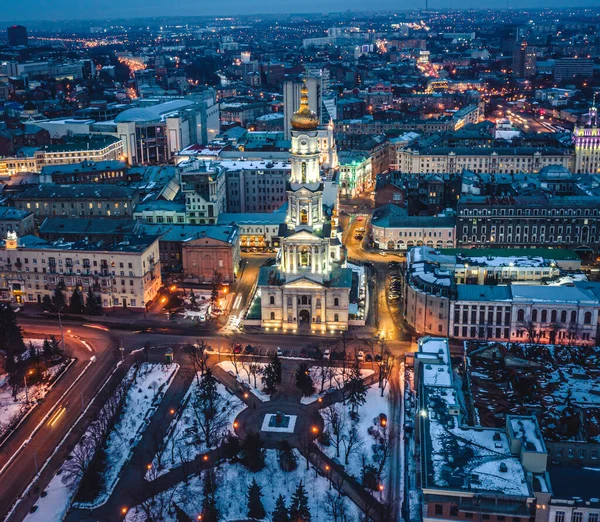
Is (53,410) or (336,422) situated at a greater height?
(336,422)

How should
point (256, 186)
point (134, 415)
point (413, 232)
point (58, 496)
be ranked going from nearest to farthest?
point (58, 496), point (134, 415), point (413, 232), point (256, 186)

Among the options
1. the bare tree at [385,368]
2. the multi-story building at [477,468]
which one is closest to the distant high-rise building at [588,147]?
the bare tree at [385,368]

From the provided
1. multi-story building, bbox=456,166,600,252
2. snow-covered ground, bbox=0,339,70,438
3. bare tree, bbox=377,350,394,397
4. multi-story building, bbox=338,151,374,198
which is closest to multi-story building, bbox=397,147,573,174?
multi-story building, bbox=338,151,374,198

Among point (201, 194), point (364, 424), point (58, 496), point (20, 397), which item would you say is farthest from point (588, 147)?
point (58, 496)

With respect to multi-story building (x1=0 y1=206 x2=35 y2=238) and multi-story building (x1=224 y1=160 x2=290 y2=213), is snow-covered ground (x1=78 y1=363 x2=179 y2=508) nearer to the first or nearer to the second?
multi-story building (x1=0 y1=206 x2=35 y2=238)

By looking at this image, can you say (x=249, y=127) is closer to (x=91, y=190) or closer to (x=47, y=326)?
(x=91, y=190)

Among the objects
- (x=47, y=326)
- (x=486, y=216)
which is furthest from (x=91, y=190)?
(x=486, y=216)

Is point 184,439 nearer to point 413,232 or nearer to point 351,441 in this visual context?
point 351,441
